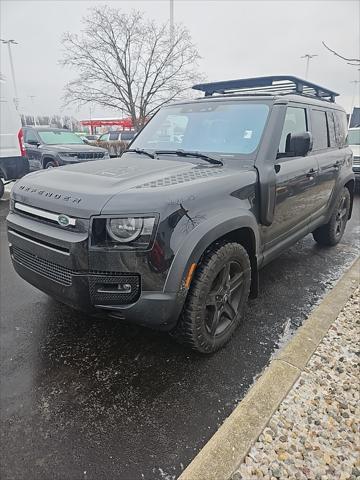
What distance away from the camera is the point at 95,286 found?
6.77ft

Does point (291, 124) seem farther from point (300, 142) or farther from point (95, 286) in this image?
point (95, 286)

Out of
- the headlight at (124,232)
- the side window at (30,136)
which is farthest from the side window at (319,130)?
the side window at (30,136)

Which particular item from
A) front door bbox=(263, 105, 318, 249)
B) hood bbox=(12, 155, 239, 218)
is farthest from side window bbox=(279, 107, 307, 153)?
hood bbox=(12, 155, 239, 218)

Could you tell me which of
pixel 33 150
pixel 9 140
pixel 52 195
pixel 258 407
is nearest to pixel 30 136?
pixel 33 150

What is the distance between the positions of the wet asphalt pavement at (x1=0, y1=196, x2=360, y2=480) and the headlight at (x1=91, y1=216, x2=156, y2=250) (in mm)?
976

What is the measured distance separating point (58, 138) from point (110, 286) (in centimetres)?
1003

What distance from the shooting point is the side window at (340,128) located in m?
4.48

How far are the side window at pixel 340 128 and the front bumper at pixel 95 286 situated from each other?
3.66 metres

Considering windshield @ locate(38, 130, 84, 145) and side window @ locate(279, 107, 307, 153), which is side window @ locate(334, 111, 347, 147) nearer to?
side window @ locate(279, 107, 307, 153)

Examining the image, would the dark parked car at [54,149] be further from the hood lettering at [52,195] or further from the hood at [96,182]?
the hood lettering at [52,195]

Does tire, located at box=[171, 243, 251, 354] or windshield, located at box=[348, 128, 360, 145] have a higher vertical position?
windshield, located at box=[348, 128, 360, 145]

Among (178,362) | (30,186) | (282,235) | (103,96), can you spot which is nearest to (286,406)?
(178,362)

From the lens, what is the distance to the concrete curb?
1665 millimetres

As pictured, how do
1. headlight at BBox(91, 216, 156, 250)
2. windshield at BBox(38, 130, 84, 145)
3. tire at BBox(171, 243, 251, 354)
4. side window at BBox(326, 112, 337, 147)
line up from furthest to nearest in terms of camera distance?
windshield at BBox(38, 130, 84, 145), side window at BBox(326, 112, 337, 147), tire at BBox(171, 243, 251, 354), headlight at BBox(91, 216, 156, 250)
